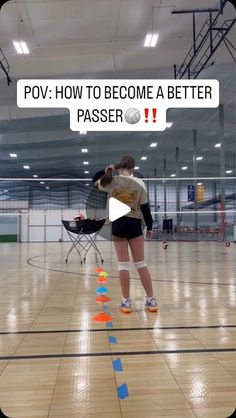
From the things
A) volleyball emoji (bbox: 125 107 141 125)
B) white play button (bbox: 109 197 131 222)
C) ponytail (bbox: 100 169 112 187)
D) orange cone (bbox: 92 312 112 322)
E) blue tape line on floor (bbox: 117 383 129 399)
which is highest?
volleyball emoji (bbox: 125 107 141 125)

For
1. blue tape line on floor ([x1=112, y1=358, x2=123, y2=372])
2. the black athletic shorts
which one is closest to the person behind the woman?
the black athletic shorts

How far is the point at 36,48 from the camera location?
1023 centimetres

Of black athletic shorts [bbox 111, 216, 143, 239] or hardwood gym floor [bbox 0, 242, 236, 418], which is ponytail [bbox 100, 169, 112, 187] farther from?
hardwood gym floor [bbox 0, 242, 236, 418]

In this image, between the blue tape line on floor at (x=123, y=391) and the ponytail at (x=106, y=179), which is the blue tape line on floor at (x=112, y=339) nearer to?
the blue tape line on floor at (x=123, y=391)

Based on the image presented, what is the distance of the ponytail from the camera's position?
122 inches

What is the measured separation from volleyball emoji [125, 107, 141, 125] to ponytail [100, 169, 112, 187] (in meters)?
1.09

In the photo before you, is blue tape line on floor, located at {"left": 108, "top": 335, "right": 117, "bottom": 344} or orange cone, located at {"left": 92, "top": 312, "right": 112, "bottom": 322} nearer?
blue tape line on floor, located at {"left": 108, "top": 335, "right": 117, "bottom": 344}

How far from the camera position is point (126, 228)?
10.6 ft

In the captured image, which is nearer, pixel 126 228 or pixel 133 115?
pixel 133 115

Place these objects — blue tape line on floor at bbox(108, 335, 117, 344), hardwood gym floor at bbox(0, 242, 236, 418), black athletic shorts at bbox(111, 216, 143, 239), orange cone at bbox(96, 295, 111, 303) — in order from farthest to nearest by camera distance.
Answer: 1. orange cone at bbox(96, 295, 111, 303)
2. black athletic shorts at bbox(111, 216, 143, 239)
3. blue tape line on floor at bbox(108, 335, 117, 344)
4. hardwood gym floor at bbox(0, 242, 236, 418)

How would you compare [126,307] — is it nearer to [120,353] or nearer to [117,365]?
[120,353]

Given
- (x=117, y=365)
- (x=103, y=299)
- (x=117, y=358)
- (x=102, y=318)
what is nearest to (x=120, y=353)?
(x=117, y=358)

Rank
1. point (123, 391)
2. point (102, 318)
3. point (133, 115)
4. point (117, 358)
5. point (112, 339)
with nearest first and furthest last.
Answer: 1. point (123, 391)
2. point (133, 115)
3. point (117, 358)
4. point (112, 339)
5. point (102, 318)

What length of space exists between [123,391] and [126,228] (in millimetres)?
1630
